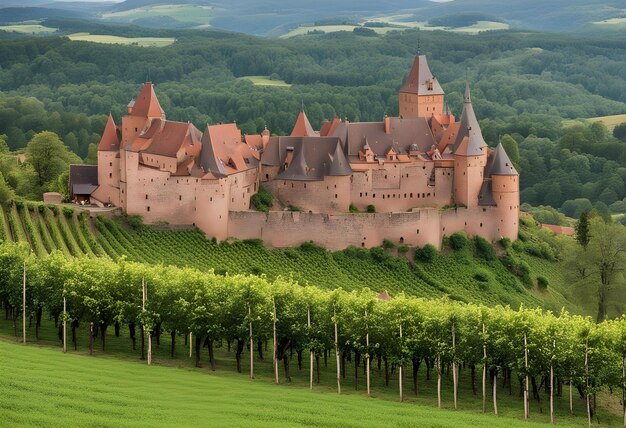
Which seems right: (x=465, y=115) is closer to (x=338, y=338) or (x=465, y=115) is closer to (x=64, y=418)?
(x=338, y=338)

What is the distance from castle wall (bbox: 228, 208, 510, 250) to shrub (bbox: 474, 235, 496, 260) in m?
1.80

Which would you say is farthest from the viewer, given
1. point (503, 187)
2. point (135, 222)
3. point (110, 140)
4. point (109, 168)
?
point (503, 187)

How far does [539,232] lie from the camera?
116875 mm

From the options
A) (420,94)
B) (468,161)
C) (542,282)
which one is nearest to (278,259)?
(468,161)

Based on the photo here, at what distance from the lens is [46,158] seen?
408ft

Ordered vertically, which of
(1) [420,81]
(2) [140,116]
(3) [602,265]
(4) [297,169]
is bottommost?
(3) [602,265]

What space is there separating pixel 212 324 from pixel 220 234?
27739mm

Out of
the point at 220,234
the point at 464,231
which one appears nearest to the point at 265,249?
the point at 220,234

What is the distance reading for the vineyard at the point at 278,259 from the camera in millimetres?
96250

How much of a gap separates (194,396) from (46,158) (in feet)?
205

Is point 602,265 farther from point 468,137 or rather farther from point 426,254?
point 468,137

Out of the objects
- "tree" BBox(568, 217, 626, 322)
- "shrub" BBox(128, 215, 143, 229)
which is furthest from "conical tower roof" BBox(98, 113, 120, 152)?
"tree" BBox(568, 217, 626, 322)

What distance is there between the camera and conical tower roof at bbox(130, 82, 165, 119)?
104625mm

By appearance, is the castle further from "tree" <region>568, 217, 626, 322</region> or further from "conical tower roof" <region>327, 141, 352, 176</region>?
"tree" <region>568, 217, 626, 322</region>
